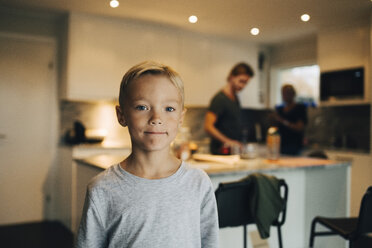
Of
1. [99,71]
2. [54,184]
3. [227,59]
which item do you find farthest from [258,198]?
[227,59]

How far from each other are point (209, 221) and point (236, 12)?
2.90 metres

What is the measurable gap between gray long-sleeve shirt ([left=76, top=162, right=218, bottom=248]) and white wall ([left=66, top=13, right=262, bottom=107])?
10.4 feet

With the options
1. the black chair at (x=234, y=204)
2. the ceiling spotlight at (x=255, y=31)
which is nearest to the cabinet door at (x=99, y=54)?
the ceiling spotlight at (x=255, y=31)

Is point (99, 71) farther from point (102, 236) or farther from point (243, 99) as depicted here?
point (102, 236)

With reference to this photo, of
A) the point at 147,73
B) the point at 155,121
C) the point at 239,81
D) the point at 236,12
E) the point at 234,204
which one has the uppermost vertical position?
the point at 236,12

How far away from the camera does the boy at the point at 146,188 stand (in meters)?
0.91

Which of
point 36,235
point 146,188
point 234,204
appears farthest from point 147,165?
point 36,235

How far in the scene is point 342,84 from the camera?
4.07 m

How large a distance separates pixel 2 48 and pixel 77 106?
3.27 ft

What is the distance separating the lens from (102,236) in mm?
945

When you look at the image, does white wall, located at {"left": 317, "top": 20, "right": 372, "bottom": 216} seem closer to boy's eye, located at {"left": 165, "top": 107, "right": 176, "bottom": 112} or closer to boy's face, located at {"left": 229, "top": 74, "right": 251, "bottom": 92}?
boy's face, located at {"left": 229, "top": 74, "right": 251, "bottom": 92}

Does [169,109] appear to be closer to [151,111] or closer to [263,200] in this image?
[151,111]

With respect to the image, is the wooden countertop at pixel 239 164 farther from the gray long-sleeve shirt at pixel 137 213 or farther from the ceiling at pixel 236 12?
the ceiling at pixel 236 12

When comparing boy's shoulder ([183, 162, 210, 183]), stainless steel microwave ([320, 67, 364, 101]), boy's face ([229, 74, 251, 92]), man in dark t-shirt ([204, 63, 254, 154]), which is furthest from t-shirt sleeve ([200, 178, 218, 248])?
stainless steel microwave ([320, 67, 364, 101])
